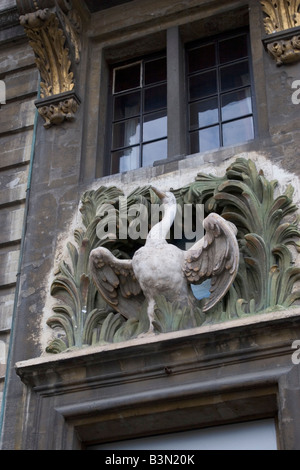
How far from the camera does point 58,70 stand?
12227 mm

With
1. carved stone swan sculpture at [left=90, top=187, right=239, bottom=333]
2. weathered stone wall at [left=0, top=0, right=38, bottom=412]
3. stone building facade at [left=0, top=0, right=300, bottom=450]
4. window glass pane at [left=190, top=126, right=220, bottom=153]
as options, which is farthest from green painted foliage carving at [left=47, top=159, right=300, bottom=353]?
window glass pane at [left=190, top=126, right=220, bottom=153]

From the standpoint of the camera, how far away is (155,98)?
40.1 feet

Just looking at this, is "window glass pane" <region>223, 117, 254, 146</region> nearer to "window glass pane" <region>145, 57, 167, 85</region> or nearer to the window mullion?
the window mullion

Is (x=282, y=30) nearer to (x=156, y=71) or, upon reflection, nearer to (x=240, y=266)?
(x=156, y=71)

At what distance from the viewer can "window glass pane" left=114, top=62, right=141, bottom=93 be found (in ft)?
41.3

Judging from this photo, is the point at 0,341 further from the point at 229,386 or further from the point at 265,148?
the point at 265,148

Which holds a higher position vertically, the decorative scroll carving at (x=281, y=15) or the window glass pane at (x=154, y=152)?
the decorative scroll carving at (x=281, y=15)

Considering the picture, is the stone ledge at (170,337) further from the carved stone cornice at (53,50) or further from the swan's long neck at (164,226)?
the carved stone cornice at (53,50)

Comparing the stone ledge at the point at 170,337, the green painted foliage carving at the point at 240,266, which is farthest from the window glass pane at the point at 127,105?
the stone ledge at the point at 170,337

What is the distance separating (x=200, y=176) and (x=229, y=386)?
9.20 ft

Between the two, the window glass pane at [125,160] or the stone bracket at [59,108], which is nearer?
the window glass pane at [125,160]

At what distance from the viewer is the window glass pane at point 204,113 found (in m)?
11.6

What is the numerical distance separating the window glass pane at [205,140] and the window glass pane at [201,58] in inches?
44.8

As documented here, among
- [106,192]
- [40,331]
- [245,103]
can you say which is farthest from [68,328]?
[245,103]
